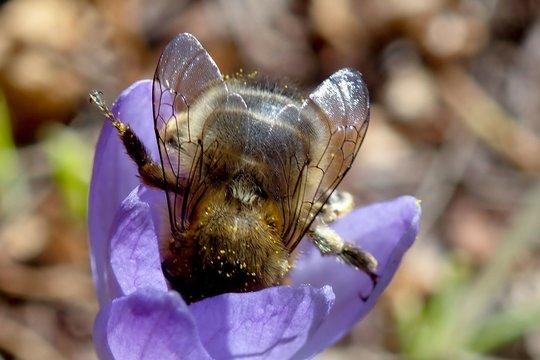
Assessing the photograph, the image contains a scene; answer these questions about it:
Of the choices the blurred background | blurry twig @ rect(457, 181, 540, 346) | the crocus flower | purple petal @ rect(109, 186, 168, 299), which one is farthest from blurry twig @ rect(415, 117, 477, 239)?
purple petal @ rect(109, 186, 168, 299)

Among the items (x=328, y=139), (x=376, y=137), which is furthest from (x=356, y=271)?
(x=376, y=137)

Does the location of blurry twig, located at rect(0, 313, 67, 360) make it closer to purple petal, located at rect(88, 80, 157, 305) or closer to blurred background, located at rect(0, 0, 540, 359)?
blurred background, located at rect(0, 0, 540, 359)

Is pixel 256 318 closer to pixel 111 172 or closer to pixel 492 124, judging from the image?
pixel 111 172

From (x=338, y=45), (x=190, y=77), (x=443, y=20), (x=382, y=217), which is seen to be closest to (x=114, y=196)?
(x=190, y=77)

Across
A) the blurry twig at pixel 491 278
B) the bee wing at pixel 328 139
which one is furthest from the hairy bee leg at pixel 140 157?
the blurry twig at pixel 491 278

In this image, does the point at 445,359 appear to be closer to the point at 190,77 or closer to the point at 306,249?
the point at 306,249

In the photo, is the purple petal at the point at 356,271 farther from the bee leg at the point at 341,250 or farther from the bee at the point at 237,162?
the bee at the point at 237,162
